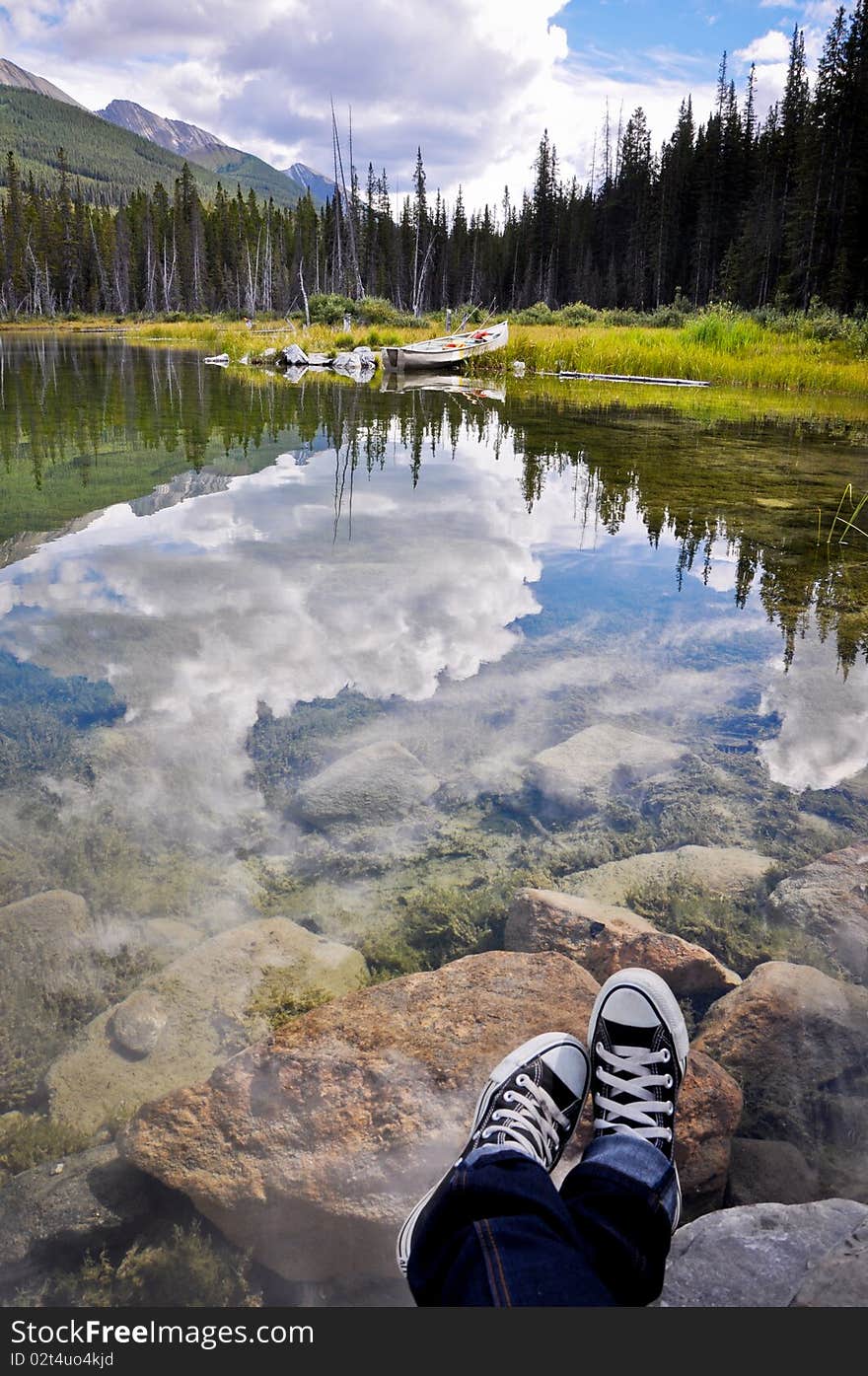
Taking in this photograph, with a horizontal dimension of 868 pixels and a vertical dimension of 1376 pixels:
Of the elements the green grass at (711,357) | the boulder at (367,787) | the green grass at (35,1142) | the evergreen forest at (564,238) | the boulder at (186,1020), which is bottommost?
the green grass at (35,1142)

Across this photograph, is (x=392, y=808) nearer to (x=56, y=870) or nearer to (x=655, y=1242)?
(x=56, y=870)

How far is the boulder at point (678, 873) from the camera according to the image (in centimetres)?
236

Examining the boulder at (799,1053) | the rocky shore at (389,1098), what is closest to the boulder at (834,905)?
the rocky shore at (389,1098)

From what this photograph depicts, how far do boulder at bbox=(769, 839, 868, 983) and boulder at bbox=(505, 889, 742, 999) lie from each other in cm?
29

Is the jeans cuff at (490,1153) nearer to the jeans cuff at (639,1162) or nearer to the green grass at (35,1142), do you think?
the jeans cuff at (639,1162)

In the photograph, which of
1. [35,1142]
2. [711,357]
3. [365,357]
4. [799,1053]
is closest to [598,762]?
[799,1053]

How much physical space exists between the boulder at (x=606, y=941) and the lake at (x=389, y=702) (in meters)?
0.09

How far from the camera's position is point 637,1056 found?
69.6 inches

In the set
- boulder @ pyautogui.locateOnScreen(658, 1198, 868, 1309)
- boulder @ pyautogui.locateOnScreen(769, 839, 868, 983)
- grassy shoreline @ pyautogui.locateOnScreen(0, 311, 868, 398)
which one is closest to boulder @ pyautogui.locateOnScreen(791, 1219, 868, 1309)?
boulder @ pyautogui.locateOnScreen(658, 1198, 868, 1309)

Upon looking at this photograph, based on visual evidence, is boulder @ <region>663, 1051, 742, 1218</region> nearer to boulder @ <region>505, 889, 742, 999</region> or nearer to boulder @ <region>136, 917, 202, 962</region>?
boulder @ <region>505, 889, 742, 999</region>

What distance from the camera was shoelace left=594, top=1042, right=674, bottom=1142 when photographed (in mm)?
1669

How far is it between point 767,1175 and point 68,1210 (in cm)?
127

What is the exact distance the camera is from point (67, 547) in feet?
16.8

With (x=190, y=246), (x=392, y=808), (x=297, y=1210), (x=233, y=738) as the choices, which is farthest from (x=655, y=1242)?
(x=190, y=246)
